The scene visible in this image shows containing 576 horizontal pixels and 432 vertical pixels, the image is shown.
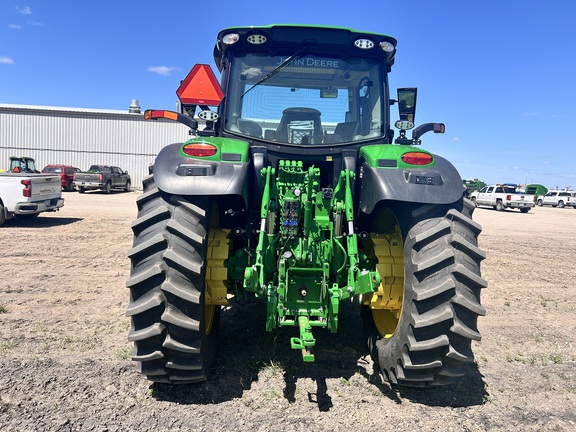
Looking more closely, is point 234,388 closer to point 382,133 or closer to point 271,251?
point 271,251

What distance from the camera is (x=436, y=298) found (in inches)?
120

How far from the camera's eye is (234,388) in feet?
11.0

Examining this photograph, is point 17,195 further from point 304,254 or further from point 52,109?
point 52,109

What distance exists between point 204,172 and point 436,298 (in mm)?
1911

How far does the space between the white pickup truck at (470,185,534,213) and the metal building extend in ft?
74.6

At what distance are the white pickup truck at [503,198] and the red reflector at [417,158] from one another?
2915 cm

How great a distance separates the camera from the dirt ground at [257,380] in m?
2.96

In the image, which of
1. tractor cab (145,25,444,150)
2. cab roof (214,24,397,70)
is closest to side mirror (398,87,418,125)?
tractor cab (145,25,444,150)

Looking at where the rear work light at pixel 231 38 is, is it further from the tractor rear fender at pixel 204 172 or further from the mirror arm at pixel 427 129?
the mirror arm at pixel 427 129

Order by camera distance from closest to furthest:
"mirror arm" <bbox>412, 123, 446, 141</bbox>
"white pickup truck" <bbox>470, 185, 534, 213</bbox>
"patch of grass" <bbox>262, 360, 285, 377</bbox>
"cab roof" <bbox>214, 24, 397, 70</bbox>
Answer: "patch of grass" <bbox>262, 360, 285, 377</bbox> → "cab roof" <bbox>214, 24, 397, 70</bbox> → "mirror arm" <bbox>412, 123, 446, 141</bbox> → "white pickup truck" <bbox>470, 185, 534, 213</bbox>

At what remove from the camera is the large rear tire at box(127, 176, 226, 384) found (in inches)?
116

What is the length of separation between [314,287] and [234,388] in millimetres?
985

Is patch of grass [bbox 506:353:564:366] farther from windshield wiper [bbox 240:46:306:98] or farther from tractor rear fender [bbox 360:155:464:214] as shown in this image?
windshield wiper [bbox 240:46:306:98]

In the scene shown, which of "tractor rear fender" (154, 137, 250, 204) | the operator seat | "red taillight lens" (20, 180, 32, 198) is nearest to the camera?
"tractor rear fender" (154, 137, 250, 204)
